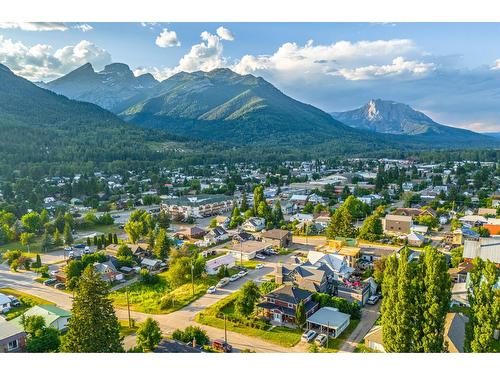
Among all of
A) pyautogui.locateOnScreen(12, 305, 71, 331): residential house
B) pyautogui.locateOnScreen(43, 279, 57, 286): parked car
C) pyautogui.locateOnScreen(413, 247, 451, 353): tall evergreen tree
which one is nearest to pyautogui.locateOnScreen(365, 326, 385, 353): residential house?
pyautogui.locateOnScreen(413, 247, 451, 353): tall evergreen tree

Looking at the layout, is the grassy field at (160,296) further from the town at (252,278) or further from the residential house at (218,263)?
the residential house at (218,263)

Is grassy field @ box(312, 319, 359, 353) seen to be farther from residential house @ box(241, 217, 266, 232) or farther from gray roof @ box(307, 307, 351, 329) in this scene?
residential house @ box(241, 217, 266, 232)

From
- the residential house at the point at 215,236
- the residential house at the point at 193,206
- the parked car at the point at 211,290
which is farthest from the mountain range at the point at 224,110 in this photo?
the parked car at the point at 211,290

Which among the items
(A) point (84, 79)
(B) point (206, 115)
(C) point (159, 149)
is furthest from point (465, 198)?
(A) point (84, 79)

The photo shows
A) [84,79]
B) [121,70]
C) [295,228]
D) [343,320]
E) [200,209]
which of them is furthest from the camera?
[121,70]

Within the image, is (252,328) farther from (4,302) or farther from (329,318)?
(4,302)

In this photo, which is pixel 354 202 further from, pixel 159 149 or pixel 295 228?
pixel 159 149
